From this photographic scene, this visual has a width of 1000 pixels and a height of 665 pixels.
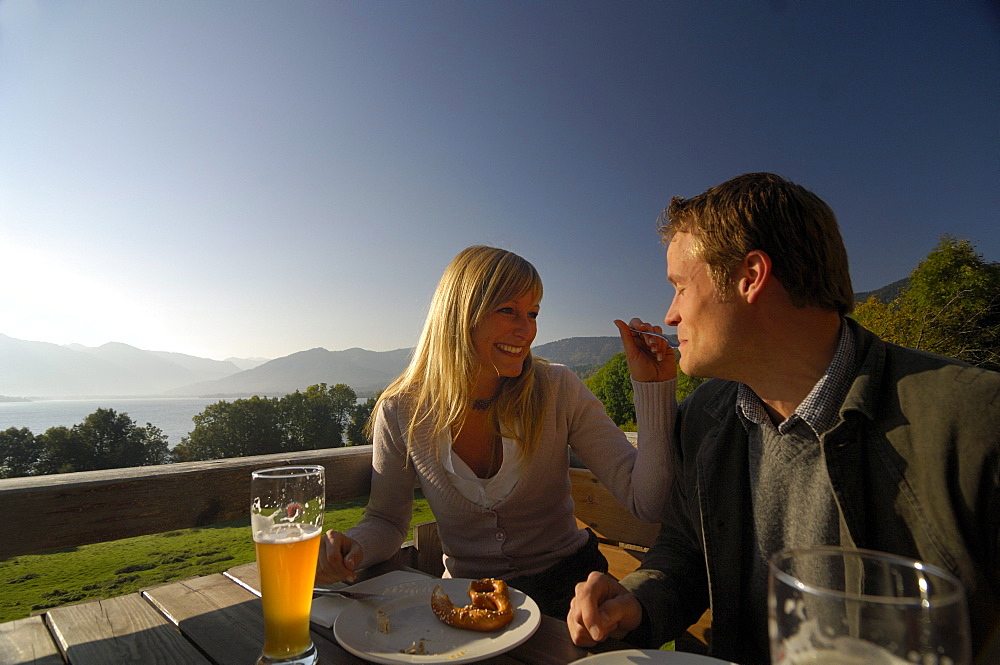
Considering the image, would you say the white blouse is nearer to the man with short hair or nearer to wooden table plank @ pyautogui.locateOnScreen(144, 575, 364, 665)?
the man with short hair


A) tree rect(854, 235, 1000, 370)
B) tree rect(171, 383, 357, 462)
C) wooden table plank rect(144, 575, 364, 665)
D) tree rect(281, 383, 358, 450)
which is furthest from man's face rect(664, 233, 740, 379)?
tree rect(854, 235, 1000, 370)

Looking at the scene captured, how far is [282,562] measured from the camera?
3.03 ft

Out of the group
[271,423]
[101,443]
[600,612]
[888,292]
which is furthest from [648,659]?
[888,292]

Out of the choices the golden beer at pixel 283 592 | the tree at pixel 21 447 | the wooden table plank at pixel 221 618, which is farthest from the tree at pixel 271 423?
the golden beer at pixel 283 592

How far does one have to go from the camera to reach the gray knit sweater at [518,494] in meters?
1.92

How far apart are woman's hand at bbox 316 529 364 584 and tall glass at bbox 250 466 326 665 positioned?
429mm

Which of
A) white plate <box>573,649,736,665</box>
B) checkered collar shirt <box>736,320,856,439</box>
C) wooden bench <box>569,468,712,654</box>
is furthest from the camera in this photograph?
wooden bench <box>569,468,712,654</box>

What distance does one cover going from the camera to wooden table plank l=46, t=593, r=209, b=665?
3.27ft

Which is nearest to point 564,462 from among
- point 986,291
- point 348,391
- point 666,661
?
point 666,661

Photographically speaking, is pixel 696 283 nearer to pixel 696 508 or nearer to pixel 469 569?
pixel 696 508

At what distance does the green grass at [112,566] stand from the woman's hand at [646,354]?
4.63m

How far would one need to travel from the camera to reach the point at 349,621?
3.45 ft

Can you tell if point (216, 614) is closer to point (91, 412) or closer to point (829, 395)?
point (829, 395)

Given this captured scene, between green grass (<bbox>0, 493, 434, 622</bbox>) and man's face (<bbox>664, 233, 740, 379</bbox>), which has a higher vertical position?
man's face (<bbox>664, 233, 740, 379</bbox>)
